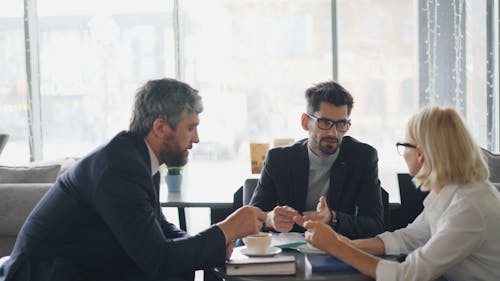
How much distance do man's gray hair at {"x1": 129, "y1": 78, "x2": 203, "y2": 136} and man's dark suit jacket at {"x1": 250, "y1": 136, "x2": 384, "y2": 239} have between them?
74 centimetres

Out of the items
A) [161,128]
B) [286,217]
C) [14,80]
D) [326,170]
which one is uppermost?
[14,80]

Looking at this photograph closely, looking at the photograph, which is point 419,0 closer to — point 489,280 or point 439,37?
point 439,37

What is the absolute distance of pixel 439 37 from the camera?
5.21 metres

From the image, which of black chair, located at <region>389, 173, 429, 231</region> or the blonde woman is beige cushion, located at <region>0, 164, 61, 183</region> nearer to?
black chair, located at <region>389, 173, 429, 231</region>

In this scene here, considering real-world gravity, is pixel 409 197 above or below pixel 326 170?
below

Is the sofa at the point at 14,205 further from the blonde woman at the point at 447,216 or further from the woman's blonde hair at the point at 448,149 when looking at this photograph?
the woman's blonde hair at the point at 448,149

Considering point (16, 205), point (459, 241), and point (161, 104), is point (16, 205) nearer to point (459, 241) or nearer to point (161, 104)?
point (161, 104)

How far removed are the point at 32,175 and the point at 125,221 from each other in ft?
6.87

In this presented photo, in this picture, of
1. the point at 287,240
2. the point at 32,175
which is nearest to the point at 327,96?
the point at 287,240

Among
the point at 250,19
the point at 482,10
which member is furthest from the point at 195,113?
the point at 482,10

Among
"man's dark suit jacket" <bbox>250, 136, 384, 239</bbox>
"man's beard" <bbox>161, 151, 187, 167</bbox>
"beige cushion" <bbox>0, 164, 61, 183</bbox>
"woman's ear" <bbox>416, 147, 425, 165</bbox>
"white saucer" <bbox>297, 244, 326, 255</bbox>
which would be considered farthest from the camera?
"beige cushion" <bbox>0, 164, 61, 183</bbox>

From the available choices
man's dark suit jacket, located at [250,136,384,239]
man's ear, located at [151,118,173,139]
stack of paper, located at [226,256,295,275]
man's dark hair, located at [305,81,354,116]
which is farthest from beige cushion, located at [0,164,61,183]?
stack of paper, located at [226,256,295,275]

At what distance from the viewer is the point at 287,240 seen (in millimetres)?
2410

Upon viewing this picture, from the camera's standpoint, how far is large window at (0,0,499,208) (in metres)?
5.28
